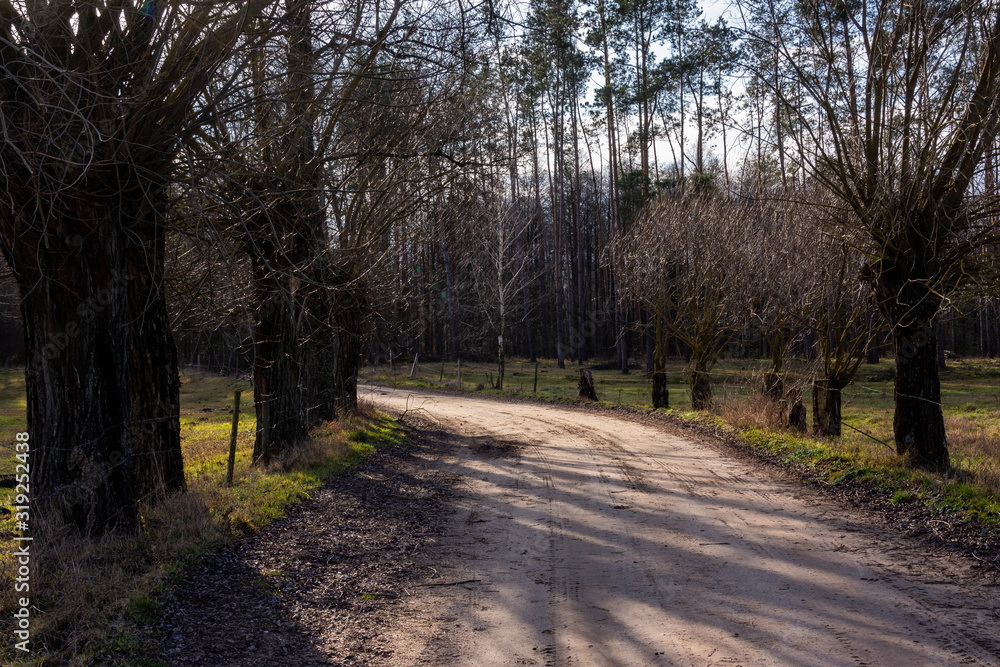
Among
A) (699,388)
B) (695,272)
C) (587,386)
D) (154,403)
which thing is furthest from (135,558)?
(587,386)

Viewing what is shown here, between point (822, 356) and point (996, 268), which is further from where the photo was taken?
point (822, 356)

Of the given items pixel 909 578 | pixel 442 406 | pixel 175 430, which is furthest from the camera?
pixel 442 406

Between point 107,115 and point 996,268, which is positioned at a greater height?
point 107,115

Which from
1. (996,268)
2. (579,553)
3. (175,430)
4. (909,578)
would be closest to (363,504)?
(175,430)

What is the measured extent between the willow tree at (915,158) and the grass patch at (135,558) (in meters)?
7.77

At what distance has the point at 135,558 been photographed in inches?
204

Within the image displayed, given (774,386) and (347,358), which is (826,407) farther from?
(347,358)

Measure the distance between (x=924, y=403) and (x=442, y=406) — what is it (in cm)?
1485

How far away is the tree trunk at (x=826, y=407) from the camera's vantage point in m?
12.1

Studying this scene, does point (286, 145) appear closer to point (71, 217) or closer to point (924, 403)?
point (71, 217)

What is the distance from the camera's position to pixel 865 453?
9.07m

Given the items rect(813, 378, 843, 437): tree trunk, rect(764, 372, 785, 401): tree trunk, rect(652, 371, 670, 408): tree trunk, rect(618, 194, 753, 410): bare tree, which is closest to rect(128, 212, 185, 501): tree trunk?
rect(813, 378, 843, 437): tree trunk

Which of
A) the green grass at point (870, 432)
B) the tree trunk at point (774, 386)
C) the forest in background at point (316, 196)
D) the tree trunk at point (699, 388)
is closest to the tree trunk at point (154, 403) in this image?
the forest in background at point (316, 196)

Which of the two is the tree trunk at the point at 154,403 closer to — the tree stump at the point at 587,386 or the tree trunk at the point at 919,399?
the tree trunk at the point at 919,399
